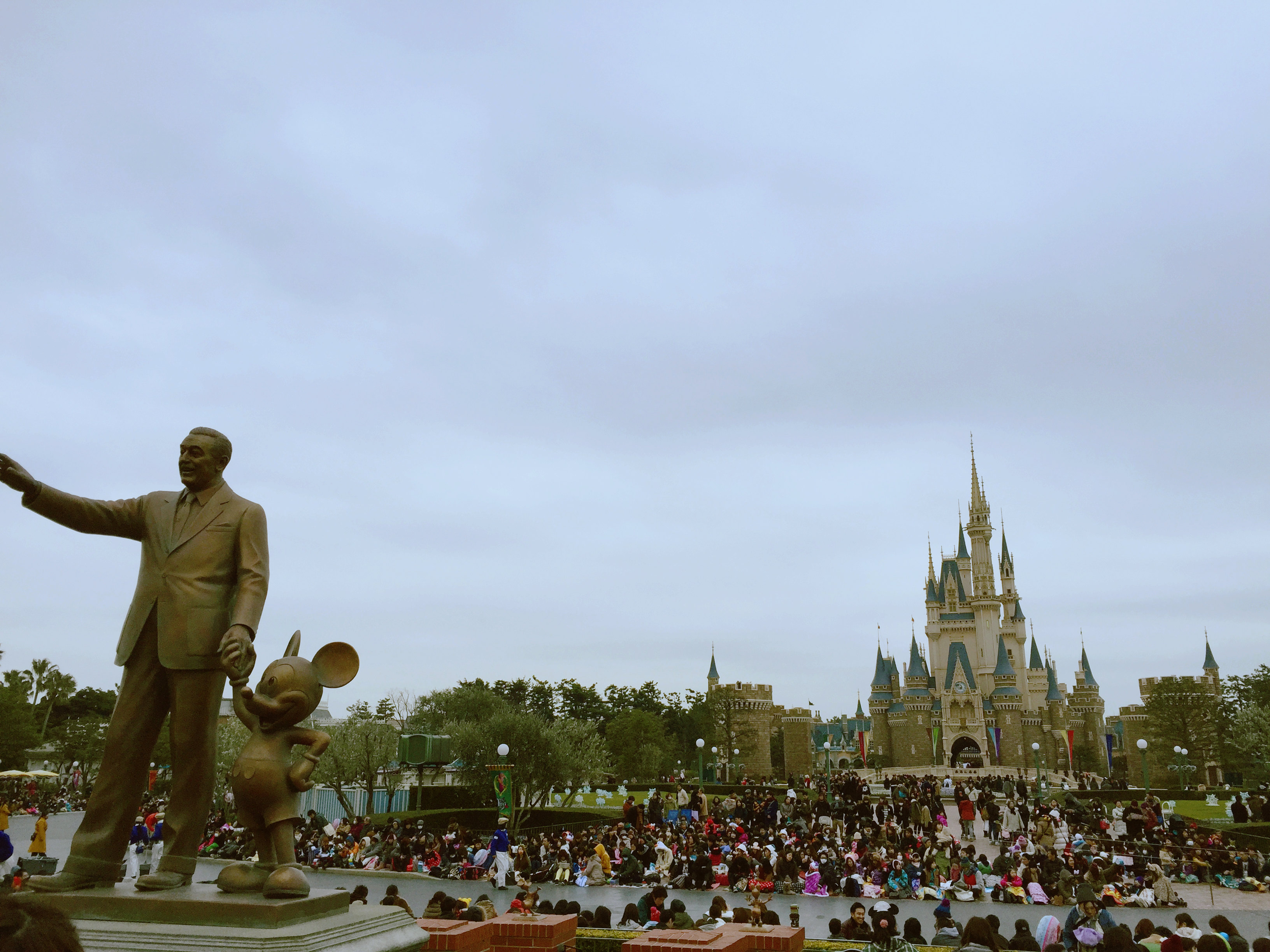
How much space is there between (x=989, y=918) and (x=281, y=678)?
6028 mm

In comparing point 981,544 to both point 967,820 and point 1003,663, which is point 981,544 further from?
point 967,820

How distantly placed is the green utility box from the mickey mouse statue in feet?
77.1

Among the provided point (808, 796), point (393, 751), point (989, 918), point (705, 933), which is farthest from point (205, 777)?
point (808, 796)

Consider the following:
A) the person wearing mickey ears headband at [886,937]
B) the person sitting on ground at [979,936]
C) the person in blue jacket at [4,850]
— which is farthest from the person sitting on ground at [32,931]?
the person in blue jacket at [4,850]

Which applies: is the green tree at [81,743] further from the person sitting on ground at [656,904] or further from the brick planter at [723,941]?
the brick planter at [723,941]

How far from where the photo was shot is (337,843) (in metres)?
18.0

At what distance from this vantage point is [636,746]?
176 feet

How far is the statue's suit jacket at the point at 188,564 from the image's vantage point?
468cm

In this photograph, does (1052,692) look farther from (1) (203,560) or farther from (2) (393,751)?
(1) (203,560)

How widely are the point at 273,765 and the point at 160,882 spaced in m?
0.72

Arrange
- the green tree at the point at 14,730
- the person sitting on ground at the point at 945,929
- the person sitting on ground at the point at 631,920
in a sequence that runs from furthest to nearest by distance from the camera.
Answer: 1. the green tree at the point at 14,730
2. the person sitting on ground at the point at 631,920
3. the person sitting on ground at the point at 945,929

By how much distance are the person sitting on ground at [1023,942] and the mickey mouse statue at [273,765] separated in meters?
6.06

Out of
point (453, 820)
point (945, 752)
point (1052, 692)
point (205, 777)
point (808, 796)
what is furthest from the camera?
point (1052, 692)

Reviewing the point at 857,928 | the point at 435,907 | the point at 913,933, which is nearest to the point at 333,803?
the point at 435,907
